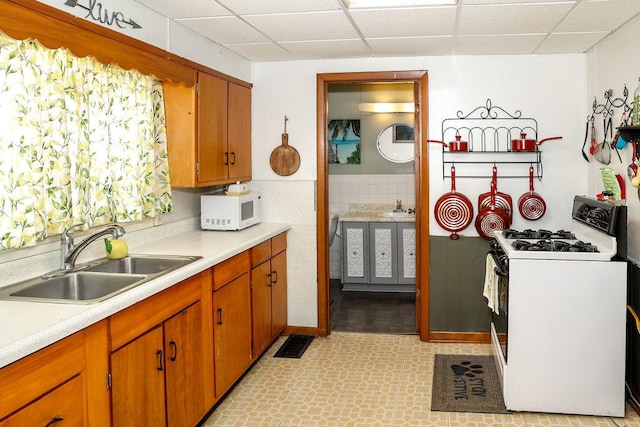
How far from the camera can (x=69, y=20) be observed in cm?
250

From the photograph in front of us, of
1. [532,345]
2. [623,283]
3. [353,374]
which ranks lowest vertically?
[353,374]

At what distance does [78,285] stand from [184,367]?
2.06 ft

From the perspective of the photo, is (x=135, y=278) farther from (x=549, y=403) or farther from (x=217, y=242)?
(x=549, y=403)

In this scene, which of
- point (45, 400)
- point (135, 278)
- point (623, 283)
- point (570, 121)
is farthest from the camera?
point (570, 121)

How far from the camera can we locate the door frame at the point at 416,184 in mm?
4543

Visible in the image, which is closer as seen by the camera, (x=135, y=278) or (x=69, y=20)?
(x=69, y=20)

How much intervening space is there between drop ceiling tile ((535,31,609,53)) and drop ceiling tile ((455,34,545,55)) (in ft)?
0.24

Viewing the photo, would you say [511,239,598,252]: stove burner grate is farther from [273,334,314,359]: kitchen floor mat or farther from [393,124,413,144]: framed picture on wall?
[393,124,413,144]: framed picture on wall

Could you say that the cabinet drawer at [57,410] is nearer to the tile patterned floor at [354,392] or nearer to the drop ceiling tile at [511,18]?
the tile patterned floor at [354,392]

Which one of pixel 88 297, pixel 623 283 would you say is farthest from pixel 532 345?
pixel 88 297

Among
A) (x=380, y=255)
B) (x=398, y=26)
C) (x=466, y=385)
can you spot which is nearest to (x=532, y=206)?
(x=466, y=385)

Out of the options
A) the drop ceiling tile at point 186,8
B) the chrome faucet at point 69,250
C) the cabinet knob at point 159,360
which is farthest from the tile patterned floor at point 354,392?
the drop ceiling tile at point 186,8

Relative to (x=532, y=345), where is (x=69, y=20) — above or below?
above

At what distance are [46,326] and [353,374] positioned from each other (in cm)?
244
